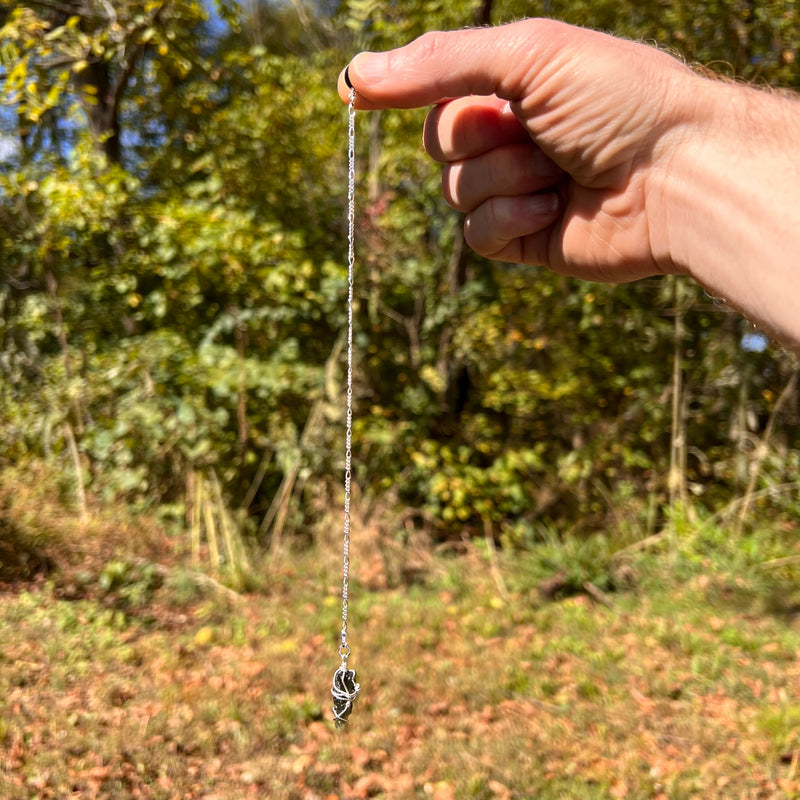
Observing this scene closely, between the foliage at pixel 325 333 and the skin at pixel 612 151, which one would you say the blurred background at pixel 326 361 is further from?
the skin at pixel 612 151

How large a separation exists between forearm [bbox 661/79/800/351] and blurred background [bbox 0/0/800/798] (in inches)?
130

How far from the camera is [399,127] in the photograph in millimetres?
5621

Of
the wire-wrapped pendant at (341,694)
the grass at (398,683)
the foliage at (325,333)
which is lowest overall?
the grass at (398,683)

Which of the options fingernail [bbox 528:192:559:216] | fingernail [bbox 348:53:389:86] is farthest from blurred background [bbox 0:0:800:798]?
fingernail [bbox 348:53:389:86]

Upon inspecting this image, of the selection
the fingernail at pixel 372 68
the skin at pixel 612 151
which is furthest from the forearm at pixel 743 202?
the fingernail at pixel 372 68

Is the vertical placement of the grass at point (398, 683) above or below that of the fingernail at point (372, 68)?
below

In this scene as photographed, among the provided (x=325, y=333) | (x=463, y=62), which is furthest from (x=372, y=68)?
(x=325, y=333)

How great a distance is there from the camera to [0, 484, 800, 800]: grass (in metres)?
2.74

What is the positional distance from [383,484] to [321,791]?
2654mm

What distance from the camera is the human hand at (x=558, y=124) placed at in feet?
5.00

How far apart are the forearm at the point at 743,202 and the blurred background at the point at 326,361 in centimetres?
331

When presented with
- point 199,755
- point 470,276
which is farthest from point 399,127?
point 199,755

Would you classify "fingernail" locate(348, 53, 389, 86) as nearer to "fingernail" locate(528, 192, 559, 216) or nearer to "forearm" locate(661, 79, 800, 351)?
"fingernail" locate(528, 192, 559, 216)

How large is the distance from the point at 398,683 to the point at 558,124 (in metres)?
2.69
